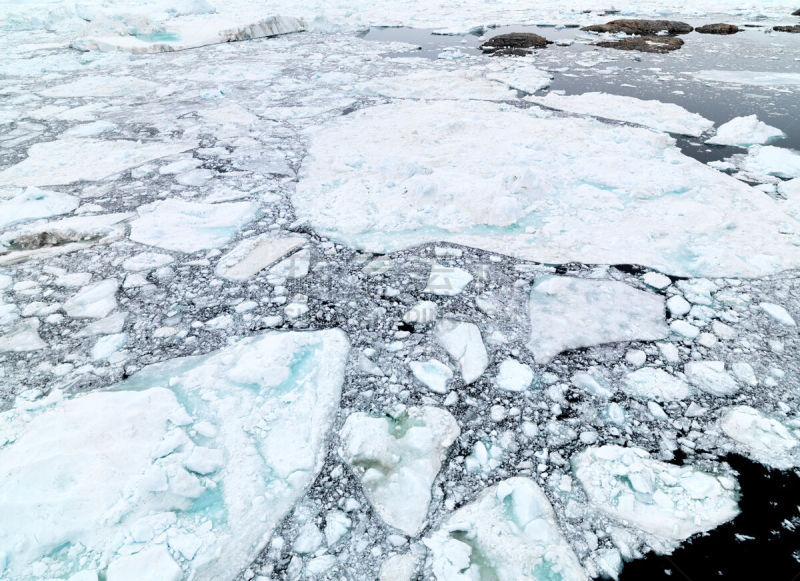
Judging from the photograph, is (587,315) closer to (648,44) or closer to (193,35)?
(648,44)

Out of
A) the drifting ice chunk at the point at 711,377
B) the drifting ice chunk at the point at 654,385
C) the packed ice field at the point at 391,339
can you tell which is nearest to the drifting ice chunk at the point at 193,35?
the packed ice field at the point at 391,339

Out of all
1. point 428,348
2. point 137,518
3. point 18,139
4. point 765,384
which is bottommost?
point 765,384

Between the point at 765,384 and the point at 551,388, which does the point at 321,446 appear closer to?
the point at 551,388

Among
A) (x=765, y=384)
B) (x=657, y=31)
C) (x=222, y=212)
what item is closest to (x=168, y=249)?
(x=222, y=212)

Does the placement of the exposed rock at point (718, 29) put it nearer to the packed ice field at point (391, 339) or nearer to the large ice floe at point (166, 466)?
the packed ice field at point (391, 339)

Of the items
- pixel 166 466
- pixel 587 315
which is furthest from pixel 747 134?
pixel 166 466

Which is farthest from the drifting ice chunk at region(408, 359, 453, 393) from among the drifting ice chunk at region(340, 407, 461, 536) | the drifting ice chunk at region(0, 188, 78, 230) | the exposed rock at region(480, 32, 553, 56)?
the exposed rock at region(480, 32, 553, 56)

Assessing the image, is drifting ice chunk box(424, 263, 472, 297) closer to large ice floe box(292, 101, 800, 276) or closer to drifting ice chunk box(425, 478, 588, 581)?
large ice floe box(292, 101, 800, 276)
